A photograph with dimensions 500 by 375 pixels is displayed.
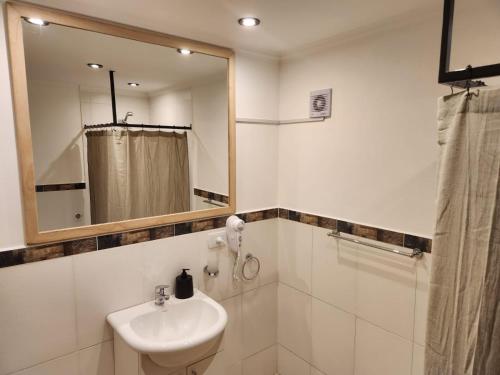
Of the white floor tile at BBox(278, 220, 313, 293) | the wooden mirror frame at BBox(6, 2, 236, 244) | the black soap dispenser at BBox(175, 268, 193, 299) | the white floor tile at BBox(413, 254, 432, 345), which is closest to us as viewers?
the wooden mirror frame at BBox(6, 2, 236, 244)

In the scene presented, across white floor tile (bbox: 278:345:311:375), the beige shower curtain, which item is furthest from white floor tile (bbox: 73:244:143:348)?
the beige shower curtain

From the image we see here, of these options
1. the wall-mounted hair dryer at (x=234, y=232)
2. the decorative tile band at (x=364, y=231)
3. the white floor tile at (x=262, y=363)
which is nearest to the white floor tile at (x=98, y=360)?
the wall-mounted hair dryer at (x=234, y=232)

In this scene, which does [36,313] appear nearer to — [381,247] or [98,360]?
[98,360]

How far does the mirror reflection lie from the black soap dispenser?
0.36 metres

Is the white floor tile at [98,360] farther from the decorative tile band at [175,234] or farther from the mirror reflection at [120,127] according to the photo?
the mirror reflection at [120,127]

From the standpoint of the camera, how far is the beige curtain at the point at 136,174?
1571mm

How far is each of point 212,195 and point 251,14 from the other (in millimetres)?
999

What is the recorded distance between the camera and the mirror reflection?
4.57ft

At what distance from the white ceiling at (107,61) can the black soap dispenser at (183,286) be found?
1.01 m

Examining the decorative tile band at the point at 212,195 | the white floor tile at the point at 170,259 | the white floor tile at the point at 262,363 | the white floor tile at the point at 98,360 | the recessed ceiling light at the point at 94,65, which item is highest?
the recessed ceiling light at the point at 94,65

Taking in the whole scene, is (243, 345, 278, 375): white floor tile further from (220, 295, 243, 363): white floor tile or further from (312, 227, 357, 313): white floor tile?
(312, 227, 357, 313): white floor tile

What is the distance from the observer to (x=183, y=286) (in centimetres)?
173

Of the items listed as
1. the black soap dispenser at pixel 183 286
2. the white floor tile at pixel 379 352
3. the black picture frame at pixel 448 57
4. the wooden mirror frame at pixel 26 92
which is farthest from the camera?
the black soap dispenser at pixel 183 286

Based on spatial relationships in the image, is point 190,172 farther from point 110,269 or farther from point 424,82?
point 424,82
